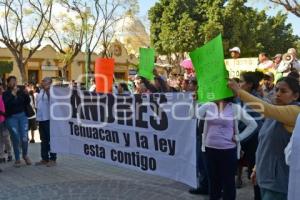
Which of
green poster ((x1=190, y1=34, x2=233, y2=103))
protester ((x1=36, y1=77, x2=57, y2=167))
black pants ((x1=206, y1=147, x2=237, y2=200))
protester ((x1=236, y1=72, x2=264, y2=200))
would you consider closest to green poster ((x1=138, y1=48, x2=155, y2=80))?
protester ((x1=36, y1=77, x2=57, y2=167))

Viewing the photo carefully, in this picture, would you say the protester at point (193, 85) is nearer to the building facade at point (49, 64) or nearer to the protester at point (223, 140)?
the protester at point (223, 140)

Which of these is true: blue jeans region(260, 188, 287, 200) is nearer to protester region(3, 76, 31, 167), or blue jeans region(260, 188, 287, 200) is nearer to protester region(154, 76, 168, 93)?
protester region(154, 76, 168, 93)

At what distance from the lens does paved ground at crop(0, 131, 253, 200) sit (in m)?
6.71

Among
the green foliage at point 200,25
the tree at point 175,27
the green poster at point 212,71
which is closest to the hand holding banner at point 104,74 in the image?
the green poster at point 212,71

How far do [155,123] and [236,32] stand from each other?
112 feet

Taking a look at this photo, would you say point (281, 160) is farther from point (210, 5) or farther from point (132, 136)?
point (210, 5)

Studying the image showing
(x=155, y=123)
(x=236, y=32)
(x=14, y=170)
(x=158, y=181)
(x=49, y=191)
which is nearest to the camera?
(x=155, y=123)

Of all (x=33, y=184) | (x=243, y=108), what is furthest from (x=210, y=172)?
(x=33, y=184)

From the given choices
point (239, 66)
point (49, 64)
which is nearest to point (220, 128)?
point (239, 66)

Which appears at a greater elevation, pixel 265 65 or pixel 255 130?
pixel 265 65

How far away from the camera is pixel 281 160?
388 cm

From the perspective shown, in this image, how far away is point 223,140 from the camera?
5320 millimetres

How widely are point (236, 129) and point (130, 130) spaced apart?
1.78 metres

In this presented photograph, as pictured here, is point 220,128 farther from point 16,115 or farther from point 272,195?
point 16,115
